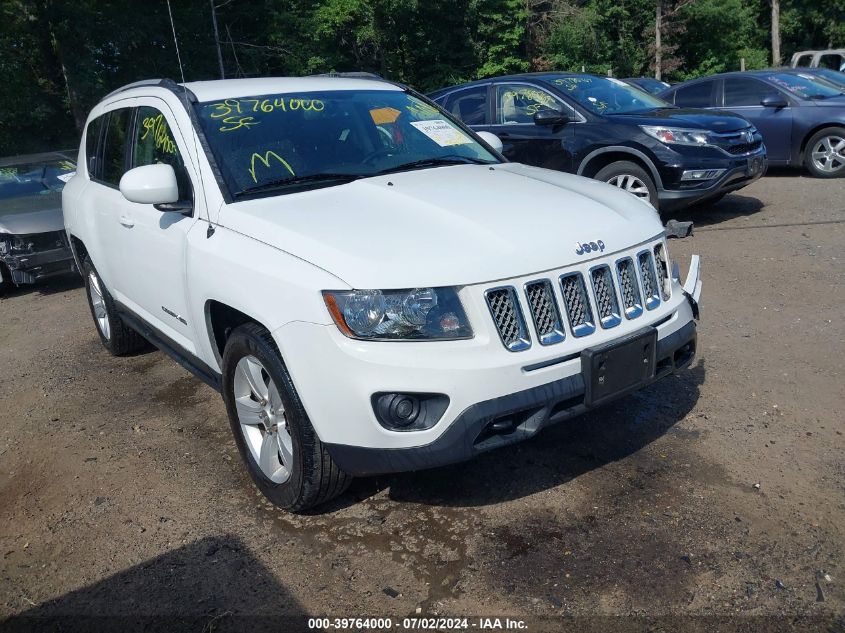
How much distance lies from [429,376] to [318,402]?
448 millimetres

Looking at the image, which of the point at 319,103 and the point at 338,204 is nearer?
the point at 338,204

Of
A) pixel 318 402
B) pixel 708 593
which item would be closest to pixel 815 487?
pixel 708 593

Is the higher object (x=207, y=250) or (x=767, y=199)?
(x=207, y=250)

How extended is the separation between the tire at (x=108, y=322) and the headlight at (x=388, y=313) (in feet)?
10.2

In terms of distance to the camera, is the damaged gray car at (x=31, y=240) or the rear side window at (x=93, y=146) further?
the damaged gray car at (x=31, y=240)

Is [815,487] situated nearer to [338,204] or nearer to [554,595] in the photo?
[554,595]

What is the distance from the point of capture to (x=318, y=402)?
2.82 m

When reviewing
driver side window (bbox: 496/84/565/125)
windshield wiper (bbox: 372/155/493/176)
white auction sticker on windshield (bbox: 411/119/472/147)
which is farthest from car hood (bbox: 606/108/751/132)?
windshield wiper (bbox: 372/155/493/176)

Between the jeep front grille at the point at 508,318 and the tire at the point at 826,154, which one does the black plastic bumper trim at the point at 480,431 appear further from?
the tire at the point at 826,154

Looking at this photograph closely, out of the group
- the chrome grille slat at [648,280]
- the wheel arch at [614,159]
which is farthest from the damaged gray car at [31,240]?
the chrome grille slat at [648,280]

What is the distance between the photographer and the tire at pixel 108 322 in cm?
540

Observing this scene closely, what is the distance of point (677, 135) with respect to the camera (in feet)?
26.1

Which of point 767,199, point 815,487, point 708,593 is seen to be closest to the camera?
point 708,593

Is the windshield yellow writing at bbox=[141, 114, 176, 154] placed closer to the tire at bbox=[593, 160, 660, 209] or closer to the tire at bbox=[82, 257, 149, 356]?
the tire at bbox=[82, 257, 149, 356]
